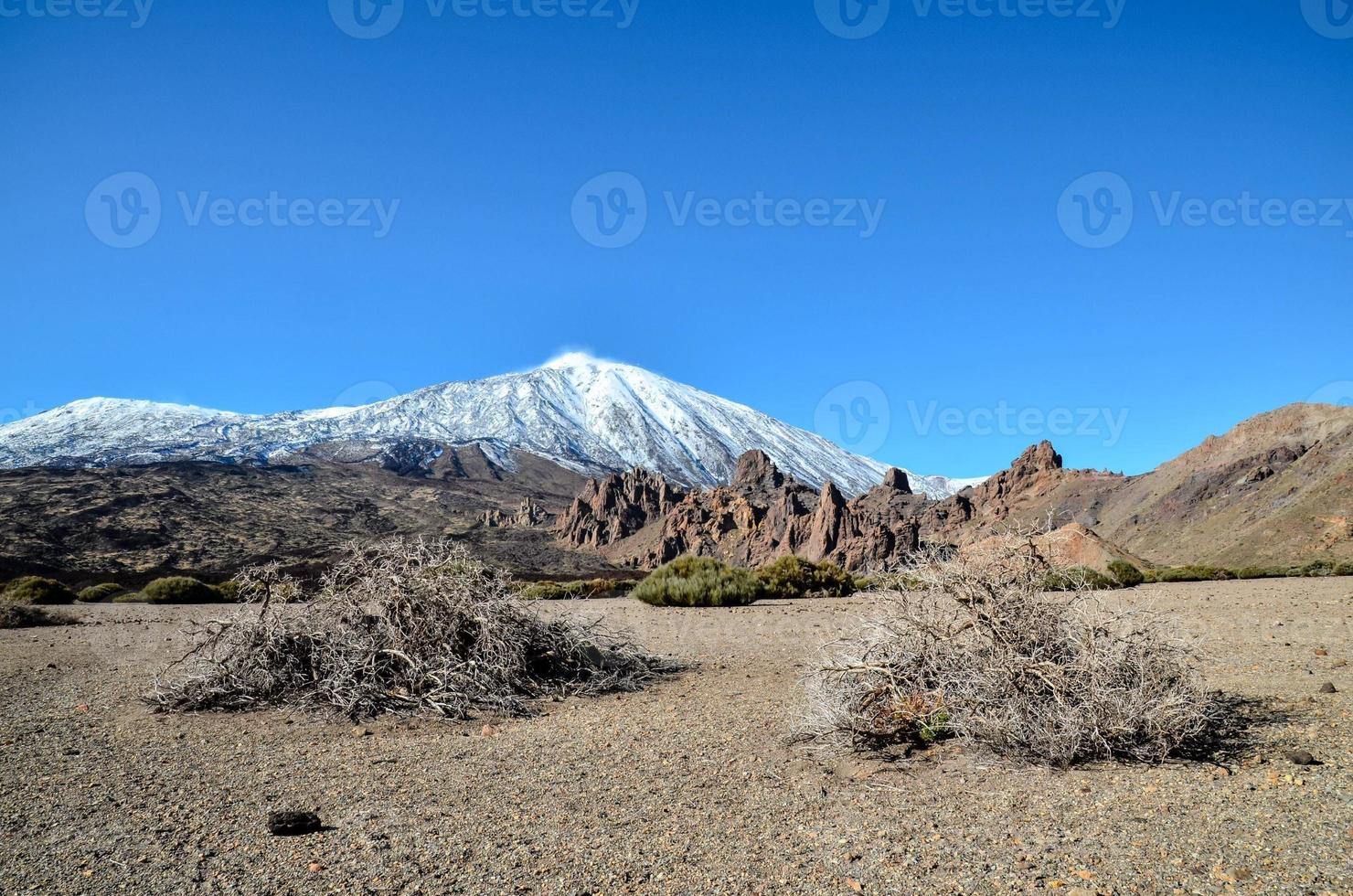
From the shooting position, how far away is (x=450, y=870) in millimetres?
3256

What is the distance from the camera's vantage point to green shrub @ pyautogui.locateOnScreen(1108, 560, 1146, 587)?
16641 millimetres

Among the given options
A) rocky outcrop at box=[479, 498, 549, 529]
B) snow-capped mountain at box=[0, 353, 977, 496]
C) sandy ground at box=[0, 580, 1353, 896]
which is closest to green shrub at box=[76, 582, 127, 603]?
sandy ground at box=[0, 580, 1353, 896]

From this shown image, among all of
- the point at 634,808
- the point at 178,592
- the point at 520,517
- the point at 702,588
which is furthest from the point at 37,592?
the point at 520,517

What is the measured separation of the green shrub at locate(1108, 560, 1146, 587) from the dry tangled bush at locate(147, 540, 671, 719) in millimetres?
13641

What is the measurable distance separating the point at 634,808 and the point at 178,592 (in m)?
18.7

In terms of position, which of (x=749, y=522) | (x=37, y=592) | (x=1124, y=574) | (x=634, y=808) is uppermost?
(x=749, y=522)

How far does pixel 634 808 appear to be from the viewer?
4.02 meters

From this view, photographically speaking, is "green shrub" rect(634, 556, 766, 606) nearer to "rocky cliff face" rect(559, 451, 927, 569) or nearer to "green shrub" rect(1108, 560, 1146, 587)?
"green shrub" rect(1108, 560, 1146, 587)

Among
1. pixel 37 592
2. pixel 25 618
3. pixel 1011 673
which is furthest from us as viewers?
pixel 37 592

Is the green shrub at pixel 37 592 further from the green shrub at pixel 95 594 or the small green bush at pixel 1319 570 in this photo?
the small green bush at pixel 1319 570

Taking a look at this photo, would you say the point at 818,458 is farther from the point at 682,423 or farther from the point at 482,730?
the point at 482,730

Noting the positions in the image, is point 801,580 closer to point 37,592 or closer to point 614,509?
point 37,592

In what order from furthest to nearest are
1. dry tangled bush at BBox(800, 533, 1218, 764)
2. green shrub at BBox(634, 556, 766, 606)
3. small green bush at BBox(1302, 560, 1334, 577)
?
1. small green bush at BBox(1302, 560, 1334, 577)
2. green shrub at BBox(634, 556, 766, 606)
3. dry tangled bush at BBox(800, 533, 1218, 764)

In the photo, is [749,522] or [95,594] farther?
[749,522]
